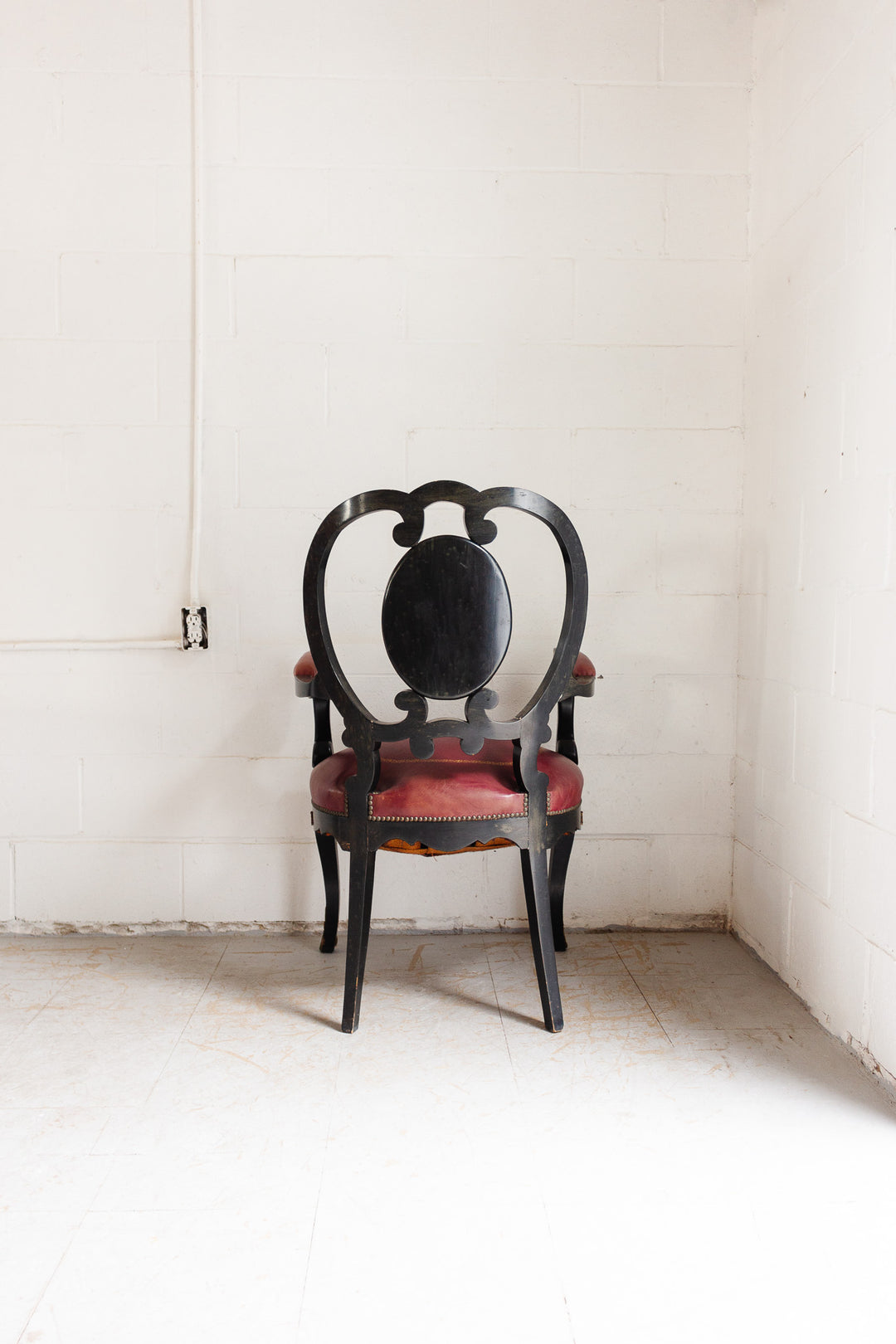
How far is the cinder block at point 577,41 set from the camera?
2420mm

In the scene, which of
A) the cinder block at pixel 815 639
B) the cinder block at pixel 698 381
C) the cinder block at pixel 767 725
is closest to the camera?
the cinder block at pixel 815 639

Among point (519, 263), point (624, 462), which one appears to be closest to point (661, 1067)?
point (624, 462)

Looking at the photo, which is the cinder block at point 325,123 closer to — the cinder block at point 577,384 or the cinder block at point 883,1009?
the cinder block at point 577,384

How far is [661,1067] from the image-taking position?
1.78 meters

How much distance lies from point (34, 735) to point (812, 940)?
199 cm

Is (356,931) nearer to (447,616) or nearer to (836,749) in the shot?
(447,616)

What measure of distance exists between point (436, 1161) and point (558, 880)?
0.93 meters

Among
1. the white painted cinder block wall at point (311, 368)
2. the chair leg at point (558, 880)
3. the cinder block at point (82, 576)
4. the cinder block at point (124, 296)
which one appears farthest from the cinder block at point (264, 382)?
the chair leg at point (558, 880)

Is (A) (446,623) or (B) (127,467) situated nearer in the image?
(A) (446,623)

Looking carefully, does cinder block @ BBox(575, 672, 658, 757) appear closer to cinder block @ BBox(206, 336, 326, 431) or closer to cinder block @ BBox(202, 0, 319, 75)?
cinder block @ BBox(206, 336, 326, 431)

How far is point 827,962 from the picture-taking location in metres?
1.98

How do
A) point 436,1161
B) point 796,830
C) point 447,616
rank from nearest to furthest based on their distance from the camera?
point 436,1161, point 447,616, point 796,830

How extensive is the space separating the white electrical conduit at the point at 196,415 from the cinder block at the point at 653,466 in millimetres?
988

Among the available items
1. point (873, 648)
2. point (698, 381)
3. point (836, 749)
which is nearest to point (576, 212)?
point (698, 381)
